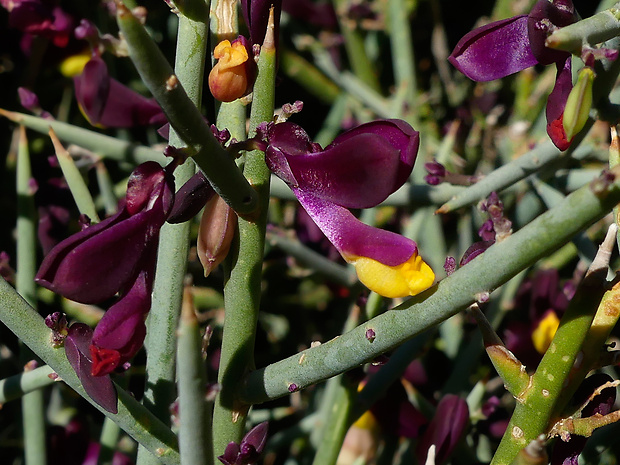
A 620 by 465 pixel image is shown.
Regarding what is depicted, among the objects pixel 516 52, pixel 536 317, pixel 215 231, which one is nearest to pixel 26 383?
pixel 215 231

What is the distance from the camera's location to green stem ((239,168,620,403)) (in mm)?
357

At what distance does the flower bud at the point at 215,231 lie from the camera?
456 millimetres

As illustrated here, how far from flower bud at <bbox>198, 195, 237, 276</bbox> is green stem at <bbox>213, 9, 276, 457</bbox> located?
0.05 ft

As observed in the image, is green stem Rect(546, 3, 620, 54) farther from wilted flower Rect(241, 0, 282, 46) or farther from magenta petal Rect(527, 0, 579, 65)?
wilted flower Rect(241, 0, 282, 46)

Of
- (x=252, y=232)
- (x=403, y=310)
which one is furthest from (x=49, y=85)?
(x=403, y=310)

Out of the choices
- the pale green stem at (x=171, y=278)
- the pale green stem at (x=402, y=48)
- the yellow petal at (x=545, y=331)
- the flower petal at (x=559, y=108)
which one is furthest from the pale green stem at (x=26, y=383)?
the pale green stem at (x=402, y=48)

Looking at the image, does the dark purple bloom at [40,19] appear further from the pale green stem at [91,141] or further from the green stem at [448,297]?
the green stem at [448,297]

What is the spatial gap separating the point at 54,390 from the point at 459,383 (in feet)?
1.51

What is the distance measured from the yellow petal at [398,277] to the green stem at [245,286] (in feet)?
0.26

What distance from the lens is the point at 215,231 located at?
456 mm

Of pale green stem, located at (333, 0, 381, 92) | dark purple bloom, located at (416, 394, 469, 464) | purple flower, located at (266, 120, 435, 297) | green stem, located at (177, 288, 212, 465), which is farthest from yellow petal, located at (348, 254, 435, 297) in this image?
pale green stem, located at (333, 0, 381, 92)

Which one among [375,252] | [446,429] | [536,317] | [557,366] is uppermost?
[375,252]

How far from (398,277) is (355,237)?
0.03 meters

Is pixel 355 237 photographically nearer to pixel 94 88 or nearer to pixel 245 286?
pixel 245 286
